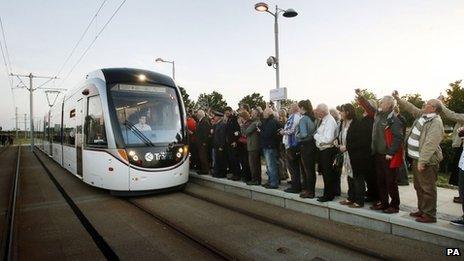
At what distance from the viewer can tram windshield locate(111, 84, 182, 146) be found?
8781mm

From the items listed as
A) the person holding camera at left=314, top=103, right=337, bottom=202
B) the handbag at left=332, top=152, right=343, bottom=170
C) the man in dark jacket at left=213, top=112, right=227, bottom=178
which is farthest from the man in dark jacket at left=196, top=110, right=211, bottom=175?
the handbag at left=332, top=152, right=343, bottom=170

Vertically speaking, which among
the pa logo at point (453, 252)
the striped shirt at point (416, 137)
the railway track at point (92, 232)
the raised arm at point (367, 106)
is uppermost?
the raised arm at point (367, 106)

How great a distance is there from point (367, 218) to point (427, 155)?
1439 mm

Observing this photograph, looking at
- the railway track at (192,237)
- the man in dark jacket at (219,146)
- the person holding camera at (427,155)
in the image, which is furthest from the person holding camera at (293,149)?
the railway track at (192,237)

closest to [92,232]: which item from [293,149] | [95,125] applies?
[95,125]

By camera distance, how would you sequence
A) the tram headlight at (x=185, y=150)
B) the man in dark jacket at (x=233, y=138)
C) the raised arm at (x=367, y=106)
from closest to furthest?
1. the raised arm at (x=367, y=106)
2. the tram headlight at (x=185, y=150)
3. the man in dark jacket at (x=233, y=138)

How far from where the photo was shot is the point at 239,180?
989cm

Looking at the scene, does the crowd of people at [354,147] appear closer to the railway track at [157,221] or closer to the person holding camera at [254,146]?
the person holding camera at [254,146]

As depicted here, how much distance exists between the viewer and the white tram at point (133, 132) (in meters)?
8.61

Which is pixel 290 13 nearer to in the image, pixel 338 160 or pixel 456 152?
pixel 338 160

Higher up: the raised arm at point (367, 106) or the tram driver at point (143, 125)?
the raised arm at point (367, 106)

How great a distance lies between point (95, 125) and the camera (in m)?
9.25

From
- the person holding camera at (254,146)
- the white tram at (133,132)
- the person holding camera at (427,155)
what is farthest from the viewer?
the person holding camera at (254,146)

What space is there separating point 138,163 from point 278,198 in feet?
11.1
